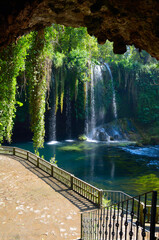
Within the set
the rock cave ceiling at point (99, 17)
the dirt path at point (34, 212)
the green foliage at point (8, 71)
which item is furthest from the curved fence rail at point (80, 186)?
the rock cave ceiling at point (99, 17)

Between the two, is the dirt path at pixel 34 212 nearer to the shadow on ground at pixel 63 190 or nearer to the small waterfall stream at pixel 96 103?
the shadow on ground at pixel 63 190

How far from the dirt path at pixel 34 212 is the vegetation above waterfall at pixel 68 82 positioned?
255cm

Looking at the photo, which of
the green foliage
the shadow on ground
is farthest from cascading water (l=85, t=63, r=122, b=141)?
the green foliage

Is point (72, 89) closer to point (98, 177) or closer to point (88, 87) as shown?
point (88, 87)

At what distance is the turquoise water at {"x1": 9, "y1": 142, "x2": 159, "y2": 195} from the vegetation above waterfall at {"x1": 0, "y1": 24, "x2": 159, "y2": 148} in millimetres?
5614

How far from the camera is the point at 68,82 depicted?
30.0 m

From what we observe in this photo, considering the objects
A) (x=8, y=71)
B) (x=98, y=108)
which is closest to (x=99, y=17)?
(x=8, y=71)

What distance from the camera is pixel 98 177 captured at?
16.9 m

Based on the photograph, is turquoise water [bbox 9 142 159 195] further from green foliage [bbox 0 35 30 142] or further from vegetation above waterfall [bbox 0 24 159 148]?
green foliage [bbox 0 35 30 142]

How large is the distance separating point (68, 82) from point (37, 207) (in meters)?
23.1

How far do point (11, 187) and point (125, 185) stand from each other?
8.24 metres

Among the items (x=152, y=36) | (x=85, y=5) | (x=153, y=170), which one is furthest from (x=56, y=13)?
(x=153, y=170)

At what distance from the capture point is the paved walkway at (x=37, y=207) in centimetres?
699

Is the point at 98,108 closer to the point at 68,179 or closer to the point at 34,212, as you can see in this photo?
the point at 68,179
